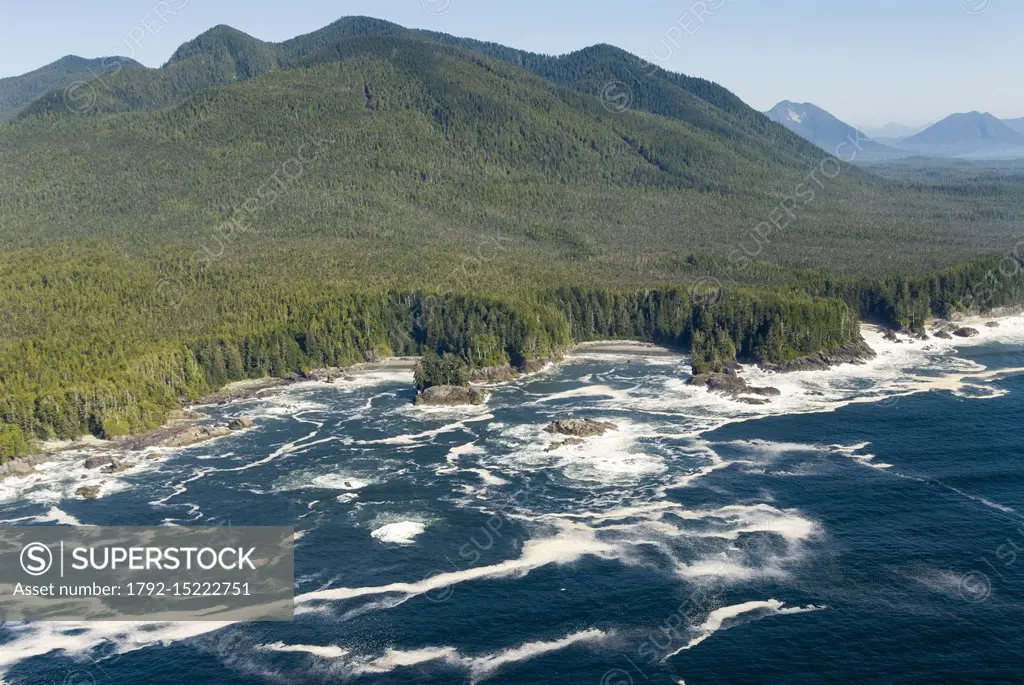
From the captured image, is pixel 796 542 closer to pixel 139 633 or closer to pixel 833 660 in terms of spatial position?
pixel 833 660

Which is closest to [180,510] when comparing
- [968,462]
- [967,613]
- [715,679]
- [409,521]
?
[409,521]

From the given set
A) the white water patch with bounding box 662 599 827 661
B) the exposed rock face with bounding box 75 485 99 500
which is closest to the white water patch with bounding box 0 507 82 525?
the exposed rock face with bounding box 75 485 99 500

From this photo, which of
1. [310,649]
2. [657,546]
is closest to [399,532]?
[310,649]

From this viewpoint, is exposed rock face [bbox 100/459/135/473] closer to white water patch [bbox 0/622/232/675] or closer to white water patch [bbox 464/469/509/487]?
white water patch [bbox 0/622/232/675]

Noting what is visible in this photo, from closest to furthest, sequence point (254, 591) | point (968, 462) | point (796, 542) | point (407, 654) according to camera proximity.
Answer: point (407, 654), point (254, 591), point (796, 542), point (968, 462)

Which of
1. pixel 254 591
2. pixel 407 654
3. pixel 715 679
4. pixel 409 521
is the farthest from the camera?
pixel 409 521

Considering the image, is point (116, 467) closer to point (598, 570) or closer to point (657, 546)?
point (598, 570)

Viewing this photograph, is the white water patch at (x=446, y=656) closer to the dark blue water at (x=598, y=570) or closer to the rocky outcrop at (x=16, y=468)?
the dark blue water at (x=598, y=570)
